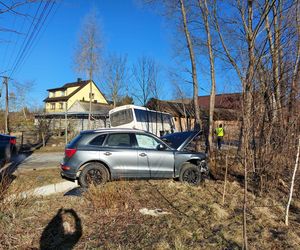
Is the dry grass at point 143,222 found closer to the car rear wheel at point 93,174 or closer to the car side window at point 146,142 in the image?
the car rear wheel at point 93,174

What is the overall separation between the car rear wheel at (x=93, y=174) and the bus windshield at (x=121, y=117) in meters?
11.9

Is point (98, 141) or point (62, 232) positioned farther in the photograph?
point (98, 141)

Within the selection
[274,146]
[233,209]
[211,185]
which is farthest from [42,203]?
[274,146]

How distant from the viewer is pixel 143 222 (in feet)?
17.8

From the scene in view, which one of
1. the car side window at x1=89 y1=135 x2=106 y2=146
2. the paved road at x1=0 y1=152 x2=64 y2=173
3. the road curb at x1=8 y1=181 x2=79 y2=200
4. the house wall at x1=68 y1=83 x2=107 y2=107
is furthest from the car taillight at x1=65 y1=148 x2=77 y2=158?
the house wall at x1=68 y1=83 x2=107 y2=107

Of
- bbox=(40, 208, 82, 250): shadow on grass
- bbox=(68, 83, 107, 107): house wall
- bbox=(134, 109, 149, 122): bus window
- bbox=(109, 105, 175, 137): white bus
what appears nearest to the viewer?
bbox=(40, 208, 82, 250): shadow on grass

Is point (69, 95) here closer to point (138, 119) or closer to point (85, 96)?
point (85, 96)

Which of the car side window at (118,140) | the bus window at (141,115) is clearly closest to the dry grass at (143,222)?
the car side window at (118,140)

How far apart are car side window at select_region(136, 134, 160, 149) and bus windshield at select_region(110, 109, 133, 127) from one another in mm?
11321

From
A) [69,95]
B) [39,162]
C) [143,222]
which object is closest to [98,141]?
[143,222]

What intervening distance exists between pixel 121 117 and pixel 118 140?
40.7ft

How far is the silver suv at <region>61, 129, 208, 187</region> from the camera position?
801 centimetres

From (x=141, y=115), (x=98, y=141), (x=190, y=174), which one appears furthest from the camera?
(x=141, y=115)

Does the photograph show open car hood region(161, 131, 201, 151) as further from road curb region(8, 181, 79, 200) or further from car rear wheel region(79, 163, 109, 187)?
road curb region(8, 181, 79, 200)
